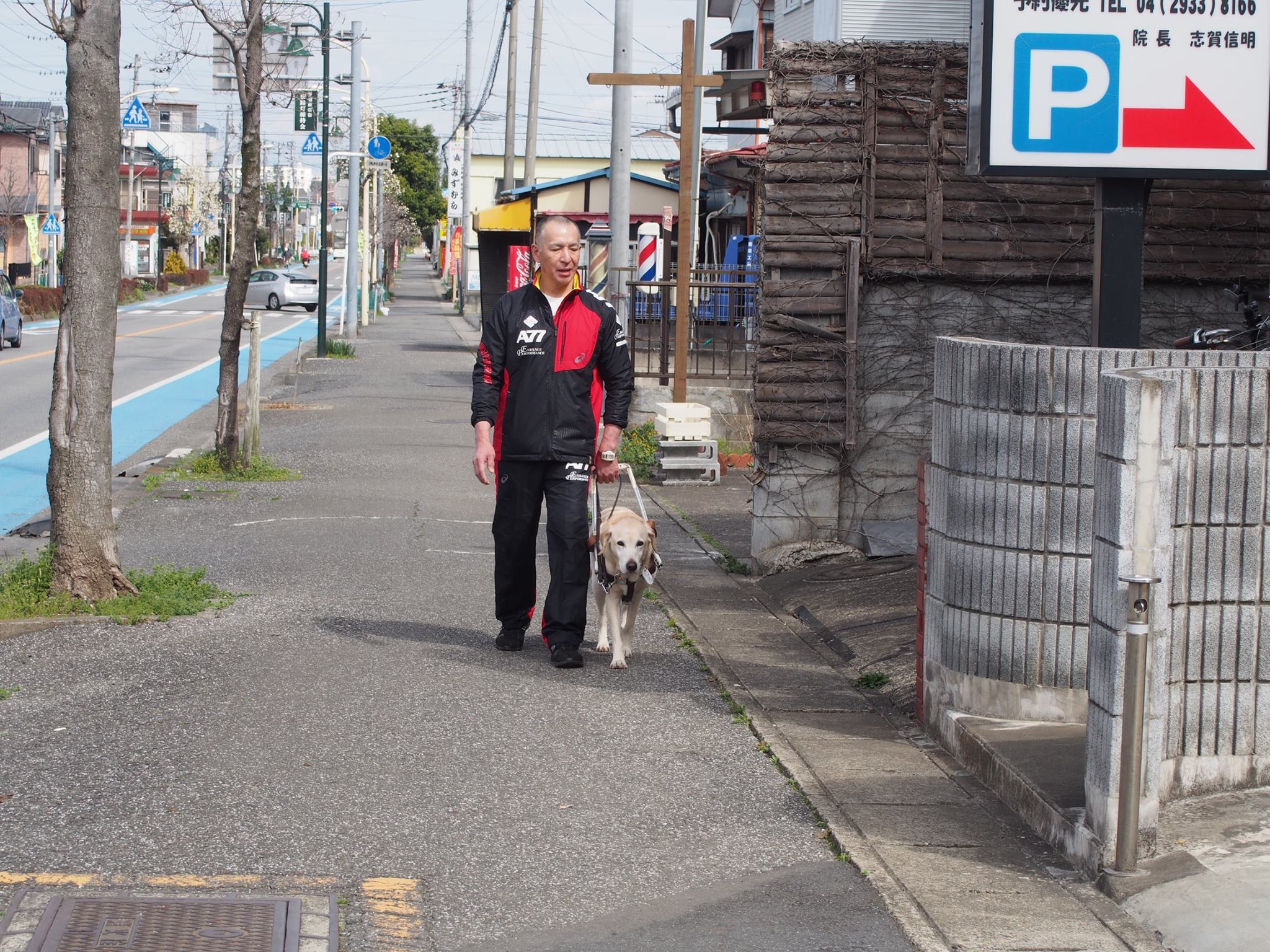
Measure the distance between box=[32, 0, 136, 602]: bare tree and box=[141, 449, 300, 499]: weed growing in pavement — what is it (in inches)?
232

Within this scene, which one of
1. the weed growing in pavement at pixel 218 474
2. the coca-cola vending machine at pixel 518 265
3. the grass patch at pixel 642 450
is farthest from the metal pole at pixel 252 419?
the coca-cola vending machine at pixel 518 265

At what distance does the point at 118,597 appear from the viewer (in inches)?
317

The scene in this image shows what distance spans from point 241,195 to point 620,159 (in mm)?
4792

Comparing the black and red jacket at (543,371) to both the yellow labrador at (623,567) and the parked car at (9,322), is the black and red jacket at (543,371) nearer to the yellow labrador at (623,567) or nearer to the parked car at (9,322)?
the yellow labrador at (623,567)

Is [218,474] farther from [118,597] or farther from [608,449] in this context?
[608,449]

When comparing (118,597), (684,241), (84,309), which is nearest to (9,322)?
(684,241)

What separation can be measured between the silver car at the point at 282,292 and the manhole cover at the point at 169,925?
56.8 metres

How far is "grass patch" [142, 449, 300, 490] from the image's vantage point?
46.5 ft

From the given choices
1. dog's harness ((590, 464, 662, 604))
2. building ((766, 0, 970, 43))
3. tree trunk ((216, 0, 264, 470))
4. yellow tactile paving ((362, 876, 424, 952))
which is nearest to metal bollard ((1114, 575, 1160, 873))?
yellow tactile paving ((362, 876, 424, 952))

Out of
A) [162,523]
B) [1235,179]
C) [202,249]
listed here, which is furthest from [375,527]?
[202,249]

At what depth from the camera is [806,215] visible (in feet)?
31.5

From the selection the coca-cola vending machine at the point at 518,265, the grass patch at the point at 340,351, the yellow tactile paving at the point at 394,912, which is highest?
the coca-cola vending machine at the point at 518,265

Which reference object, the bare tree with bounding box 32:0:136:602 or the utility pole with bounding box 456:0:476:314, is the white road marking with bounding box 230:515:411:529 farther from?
the utility pole with bounding box 456:0:476:314

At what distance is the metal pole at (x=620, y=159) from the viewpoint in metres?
17.1
